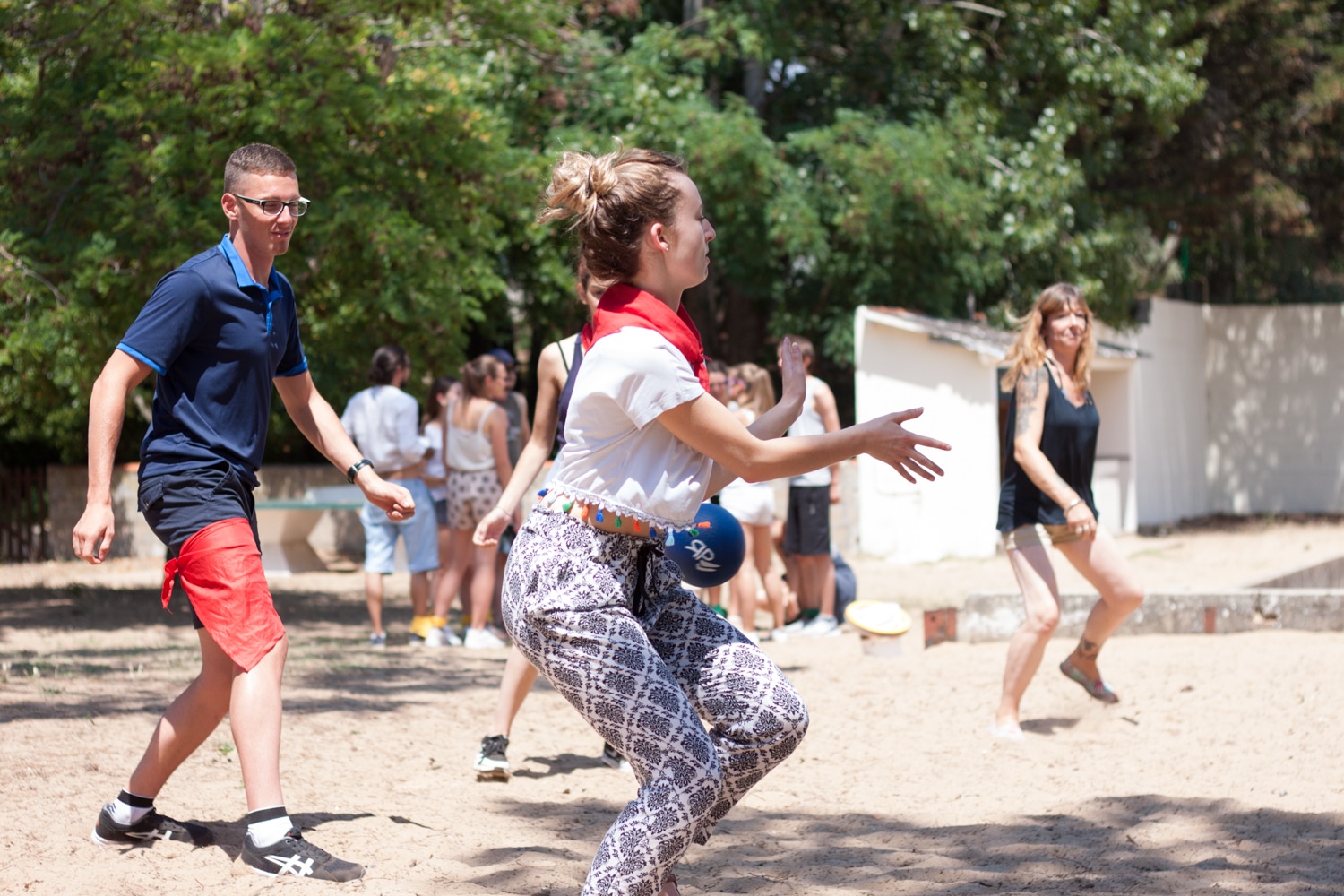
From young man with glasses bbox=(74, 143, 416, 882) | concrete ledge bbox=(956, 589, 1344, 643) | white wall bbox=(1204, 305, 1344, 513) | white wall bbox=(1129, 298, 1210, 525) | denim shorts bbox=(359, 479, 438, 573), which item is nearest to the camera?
young man with glasses bbox=(74, 143, 416, 882)

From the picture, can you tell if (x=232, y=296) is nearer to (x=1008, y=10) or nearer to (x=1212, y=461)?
(x=1008, y=10)

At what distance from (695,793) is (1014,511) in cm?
335

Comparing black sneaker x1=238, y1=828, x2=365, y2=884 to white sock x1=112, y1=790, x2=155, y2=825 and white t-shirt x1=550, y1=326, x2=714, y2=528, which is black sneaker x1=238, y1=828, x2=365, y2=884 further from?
white t-shirt x1=550, y1=326, x2=714, y2=528

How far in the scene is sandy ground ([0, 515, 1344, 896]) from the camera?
12.8ft

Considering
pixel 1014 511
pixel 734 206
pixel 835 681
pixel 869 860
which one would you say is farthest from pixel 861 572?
pixel 869 860

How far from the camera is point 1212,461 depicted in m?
21.0

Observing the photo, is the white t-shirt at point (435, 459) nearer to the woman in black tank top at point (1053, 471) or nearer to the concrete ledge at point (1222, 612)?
the concrete ledge at point (1222, 612)

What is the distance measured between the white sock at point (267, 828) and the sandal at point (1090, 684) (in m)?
3.89

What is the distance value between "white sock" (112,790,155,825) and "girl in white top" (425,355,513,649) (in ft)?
14.6

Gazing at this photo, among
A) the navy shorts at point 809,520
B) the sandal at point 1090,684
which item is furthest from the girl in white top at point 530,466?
the navy shorts at point 809,520

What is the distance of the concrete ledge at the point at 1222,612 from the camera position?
8.20 metres

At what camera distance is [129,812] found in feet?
13.1

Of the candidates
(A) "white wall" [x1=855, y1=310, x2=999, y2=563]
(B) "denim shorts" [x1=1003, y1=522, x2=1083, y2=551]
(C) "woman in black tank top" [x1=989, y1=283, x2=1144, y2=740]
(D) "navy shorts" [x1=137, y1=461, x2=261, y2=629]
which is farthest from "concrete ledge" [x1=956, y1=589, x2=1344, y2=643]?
(A) "white wall" [x1=855, y1=310, x2=999, y2=563]

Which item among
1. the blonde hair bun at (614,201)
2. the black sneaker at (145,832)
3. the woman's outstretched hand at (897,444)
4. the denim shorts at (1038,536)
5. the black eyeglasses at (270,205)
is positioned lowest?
the black sneaker at (145,832)
